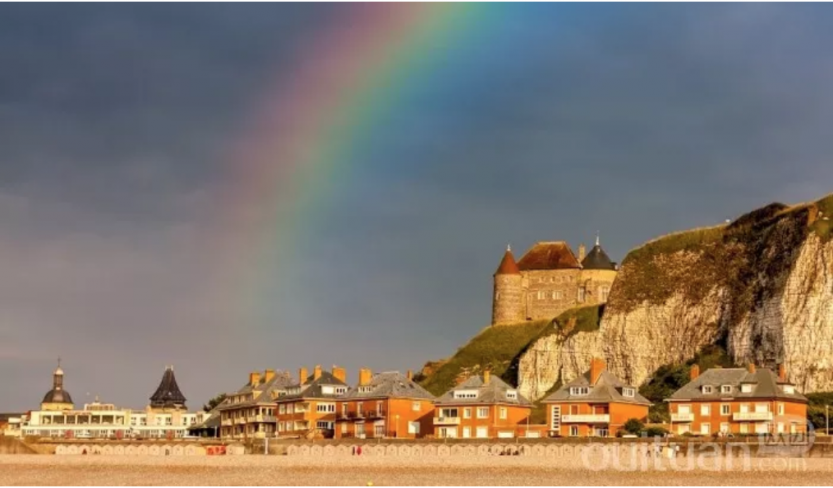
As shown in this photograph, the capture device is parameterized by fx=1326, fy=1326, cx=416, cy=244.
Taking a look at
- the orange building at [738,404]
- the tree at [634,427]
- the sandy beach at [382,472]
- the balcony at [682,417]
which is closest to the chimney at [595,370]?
the orange building at [738,404]

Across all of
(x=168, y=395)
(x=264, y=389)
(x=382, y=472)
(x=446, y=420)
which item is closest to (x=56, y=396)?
(x=168, y=395)

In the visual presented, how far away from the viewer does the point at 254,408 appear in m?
111

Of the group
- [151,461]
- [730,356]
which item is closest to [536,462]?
[151,461]

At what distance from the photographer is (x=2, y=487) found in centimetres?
5275

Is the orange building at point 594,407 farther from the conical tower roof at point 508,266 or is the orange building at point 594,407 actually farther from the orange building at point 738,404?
the conical tower roof at point 508,266

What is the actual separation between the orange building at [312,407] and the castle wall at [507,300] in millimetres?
24215

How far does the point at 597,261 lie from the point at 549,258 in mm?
4688

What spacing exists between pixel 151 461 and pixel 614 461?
2316 cm

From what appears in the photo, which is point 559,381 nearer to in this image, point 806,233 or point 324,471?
point 806,233

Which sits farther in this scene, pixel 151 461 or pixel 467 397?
pixel 467 397

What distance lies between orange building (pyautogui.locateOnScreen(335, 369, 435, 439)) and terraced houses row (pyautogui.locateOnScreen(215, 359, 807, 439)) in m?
0.07

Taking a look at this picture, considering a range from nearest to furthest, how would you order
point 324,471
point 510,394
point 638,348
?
point 324,471
point 510,394
point 638,348

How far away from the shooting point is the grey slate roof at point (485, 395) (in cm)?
9175

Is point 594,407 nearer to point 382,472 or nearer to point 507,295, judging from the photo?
point 382,472
